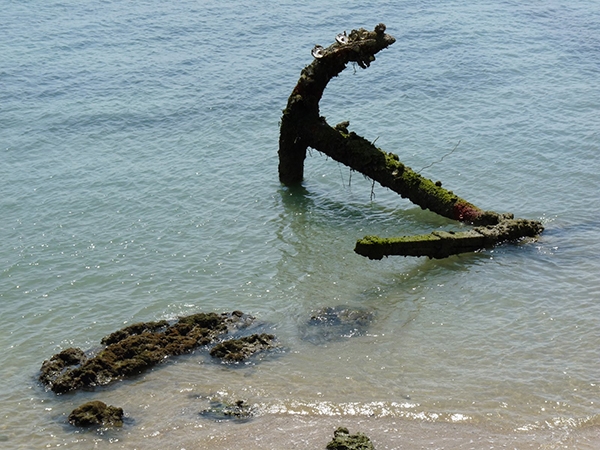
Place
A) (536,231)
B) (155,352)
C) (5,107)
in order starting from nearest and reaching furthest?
(155,352), (536,231), (5,107)

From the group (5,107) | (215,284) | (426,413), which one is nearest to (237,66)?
(5,107)

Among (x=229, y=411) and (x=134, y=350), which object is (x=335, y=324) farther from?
(x=134, y=350)

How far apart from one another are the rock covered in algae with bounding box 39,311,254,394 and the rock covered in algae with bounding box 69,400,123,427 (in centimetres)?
94

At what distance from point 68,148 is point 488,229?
13448mm

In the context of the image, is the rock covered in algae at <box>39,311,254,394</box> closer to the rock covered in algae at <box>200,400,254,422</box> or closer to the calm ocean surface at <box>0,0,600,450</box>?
the calm ocean surface at <box>0,0,600,450</box>

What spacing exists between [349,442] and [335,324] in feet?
13.2

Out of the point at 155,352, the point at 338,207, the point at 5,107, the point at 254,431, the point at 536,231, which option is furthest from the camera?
the point at 5,107

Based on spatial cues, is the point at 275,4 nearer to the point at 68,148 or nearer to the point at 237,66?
the point at 237,66

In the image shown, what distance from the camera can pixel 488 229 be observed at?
1848cm

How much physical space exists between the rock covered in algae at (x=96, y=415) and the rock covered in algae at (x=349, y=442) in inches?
132

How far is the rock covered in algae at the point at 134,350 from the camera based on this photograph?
14.0m

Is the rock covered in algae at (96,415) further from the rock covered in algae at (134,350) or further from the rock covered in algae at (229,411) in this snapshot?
the rock covered in algae at (229,411)

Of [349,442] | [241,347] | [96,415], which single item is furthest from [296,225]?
[349,442]

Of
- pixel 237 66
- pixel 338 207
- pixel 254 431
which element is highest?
pixel 237 66
